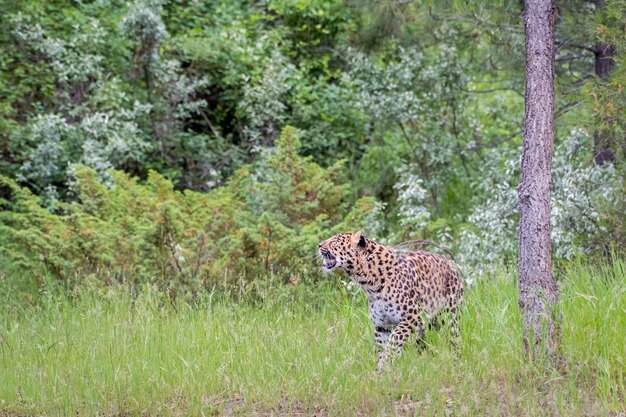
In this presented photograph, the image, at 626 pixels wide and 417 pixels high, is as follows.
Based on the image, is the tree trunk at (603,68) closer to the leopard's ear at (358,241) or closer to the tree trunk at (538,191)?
the tree trunk at (538,191)

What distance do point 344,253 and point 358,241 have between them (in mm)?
155

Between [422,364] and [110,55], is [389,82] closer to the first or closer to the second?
[110,55]

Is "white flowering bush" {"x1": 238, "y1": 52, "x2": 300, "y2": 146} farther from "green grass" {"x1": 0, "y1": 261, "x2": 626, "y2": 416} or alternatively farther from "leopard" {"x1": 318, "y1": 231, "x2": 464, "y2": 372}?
"leopard" {"x1": 318, "y1": 231, "x2": 464, "y2": 372}

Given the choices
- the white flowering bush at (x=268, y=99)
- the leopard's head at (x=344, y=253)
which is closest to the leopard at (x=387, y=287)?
the leopard's head at (x=344, y=253)

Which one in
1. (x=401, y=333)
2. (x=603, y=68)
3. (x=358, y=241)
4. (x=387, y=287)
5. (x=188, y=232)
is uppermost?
(x=603, y=68)

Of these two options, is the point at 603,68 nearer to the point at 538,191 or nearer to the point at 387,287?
the point at 538,191

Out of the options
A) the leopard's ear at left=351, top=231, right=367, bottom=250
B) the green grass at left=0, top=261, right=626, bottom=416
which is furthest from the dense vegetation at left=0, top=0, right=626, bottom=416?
the leopard's ear at left=351, top=231, right=367, bottom=250

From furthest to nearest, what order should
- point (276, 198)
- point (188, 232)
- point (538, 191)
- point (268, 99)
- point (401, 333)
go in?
point (268, 99), point (276, 198), point (188, 232), point (401, 333), point (538, 191)

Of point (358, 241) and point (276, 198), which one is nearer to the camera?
point (358, 241)

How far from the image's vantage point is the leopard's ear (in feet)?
23.5

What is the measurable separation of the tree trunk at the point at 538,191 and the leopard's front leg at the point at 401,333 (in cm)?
79

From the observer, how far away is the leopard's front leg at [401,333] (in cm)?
695

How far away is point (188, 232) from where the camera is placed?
10461mm

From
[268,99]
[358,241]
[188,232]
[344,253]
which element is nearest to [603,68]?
[188,232]
